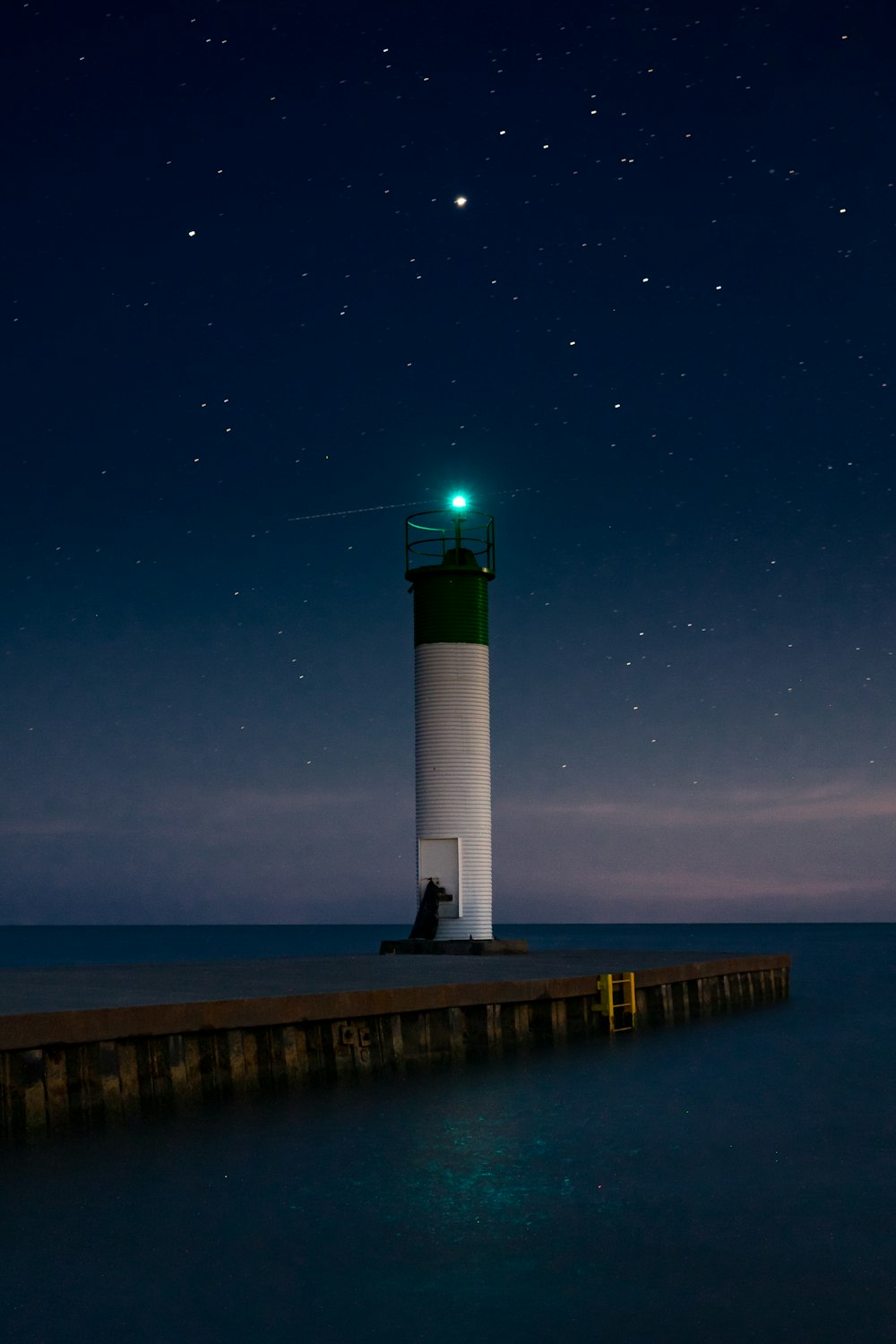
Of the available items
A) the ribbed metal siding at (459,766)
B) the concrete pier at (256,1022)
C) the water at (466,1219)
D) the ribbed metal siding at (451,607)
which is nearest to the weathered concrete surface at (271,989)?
the concrete pier at (256,1022)

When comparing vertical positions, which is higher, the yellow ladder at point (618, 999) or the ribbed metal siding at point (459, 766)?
the ribbed metal siding at point (459, 766)

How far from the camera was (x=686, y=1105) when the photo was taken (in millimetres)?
17562

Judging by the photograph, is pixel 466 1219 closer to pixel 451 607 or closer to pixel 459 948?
pixel 459 948

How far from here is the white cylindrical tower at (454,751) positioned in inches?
1107

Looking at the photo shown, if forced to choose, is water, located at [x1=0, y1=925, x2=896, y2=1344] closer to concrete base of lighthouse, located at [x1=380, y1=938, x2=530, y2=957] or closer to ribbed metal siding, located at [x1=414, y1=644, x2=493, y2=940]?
concrete base of lighthouse, located at [x1=380, y1=938, x2=530, y2=957]

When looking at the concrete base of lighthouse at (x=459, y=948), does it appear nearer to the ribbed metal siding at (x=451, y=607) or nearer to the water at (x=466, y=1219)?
the ribbed metal siding at (x=451, y=607)

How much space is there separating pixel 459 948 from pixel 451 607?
6.94 m

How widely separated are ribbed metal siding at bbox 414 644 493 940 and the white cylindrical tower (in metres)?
0.02

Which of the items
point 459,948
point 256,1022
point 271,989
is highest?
point 271,989

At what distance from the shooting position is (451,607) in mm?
28703

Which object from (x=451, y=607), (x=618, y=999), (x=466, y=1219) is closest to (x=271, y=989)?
(x=466, y=1219)

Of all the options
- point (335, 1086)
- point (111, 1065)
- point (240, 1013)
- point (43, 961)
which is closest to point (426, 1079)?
point (335, 1086)

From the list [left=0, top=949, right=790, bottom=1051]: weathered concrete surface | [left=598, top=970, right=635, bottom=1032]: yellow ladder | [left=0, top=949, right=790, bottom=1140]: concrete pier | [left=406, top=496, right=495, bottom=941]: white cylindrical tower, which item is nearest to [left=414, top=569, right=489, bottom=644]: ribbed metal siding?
[left=406, top=496, right=495, bottom=941]: white cylindrical tower

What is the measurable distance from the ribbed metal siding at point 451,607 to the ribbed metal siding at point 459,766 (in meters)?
0.25
